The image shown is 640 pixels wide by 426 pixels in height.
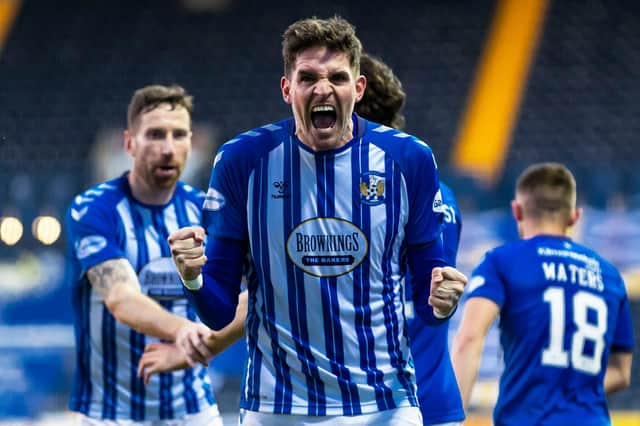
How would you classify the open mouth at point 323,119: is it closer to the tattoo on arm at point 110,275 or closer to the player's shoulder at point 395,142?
the player's shoulder at point 395,142

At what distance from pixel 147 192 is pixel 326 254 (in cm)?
198

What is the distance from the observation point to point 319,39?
3188 mm

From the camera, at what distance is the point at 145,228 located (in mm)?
4852

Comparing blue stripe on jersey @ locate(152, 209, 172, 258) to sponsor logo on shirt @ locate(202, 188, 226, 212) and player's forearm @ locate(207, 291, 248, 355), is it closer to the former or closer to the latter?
player's forearm @ locate(207, 291, 248, 355)

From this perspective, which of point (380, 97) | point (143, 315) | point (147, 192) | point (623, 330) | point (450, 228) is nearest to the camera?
point (450, 228)

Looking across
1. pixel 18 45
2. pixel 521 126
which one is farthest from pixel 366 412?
pixel 18 45

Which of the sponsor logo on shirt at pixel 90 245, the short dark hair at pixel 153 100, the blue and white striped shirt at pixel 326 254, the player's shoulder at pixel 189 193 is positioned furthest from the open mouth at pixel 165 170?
the blue and white striped shirt at pixel 326 254

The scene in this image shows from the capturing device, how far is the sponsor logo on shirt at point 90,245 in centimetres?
465

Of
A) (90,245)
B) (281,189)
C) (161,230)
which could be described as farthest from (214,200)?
(161,230)

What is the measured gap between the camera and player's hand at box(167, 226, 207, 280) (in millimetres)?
3023

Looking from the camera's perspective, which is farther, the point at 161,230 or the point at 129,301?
the point at 161,230

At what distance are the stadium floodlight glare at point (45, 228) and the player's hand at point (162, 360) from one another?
194 inches

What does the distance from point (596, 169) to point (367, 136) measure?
6059 mm

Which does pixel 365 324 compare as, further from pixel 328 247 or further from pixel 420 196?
pixel 420 196
